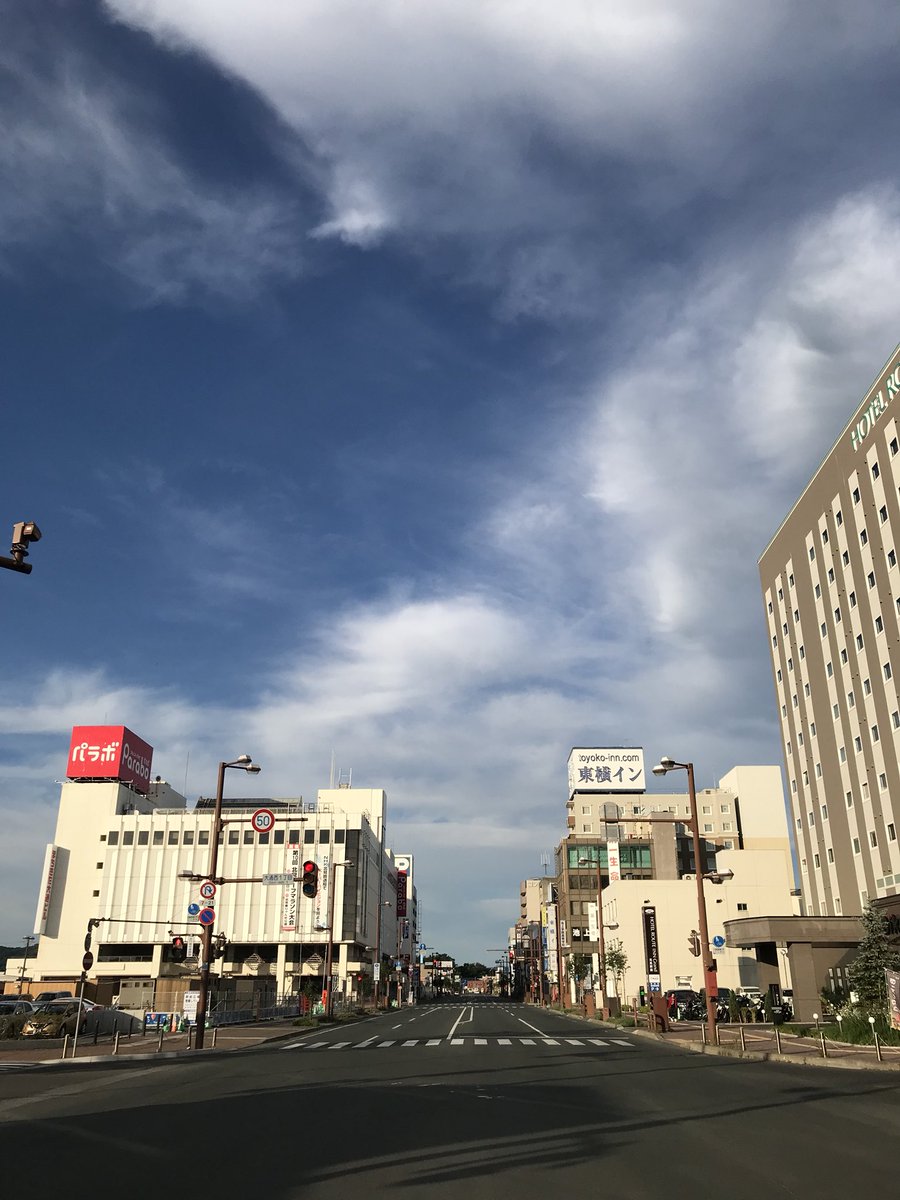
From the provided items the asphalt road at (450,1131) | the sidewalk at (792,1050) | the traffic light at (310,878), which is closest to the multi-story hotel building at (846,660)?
the sidewalk at (792,1050)

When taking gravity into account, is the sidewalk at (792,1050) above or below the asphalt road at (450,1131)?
below

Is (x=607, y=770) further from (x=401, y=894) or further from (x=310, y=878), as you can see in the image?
(x=310, y=878)

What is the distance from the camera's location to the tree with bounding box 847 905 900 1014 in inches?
1619

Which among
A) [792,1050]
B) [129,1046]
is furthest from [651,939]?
[129,1046]

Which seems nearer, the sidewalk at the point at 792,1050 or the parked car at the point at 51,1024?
the sidewalk at the point at 792,1050

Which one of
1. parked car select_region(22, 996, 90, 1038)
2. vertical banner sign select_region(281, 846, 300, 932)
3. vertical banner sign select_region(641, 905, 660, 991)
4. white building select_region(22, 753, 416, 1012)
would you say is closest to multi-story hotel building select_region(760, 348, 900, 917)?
vertical banner sign select_region(641, 905, 660, 991)

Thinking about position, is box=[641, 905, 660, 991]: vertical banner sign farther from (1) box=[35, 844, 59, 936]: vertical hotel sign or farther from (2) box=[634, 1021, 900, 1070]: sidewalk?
(1) box=[35, 844, 59, 936]: vertical hotel sign

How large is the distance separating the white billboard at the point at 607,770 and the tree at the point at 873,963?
100 meters

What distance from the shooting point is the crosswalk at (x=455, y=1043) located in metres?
34.5

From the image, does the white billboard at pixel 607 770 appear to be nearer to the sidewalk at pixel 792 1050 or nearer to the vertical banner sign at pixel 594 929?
the vertical banner sign at pixel 594 929

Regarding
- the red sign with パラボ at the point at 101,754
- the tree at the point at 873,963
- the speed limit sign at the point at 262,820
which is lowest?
the tree at the point at 873,963

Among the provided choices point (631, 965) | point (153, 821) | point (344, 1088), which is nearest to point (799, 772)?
point (631, 965)

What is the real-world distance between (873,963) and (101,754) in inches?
3970

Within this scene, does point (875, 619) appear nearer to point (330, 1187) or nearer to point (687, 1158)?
point (687, 1158)
